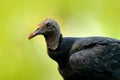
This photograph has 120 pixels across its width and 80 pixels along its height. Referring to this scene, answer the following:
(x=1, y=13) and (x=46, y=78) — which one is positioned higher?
(x=1, y=13)

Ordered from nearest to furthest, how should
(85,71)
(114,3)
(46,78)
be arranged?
(85,71)
(46,78)
(114,3)

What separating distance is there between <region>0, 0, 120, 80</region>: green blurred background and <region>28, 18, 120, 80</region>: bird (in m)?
3.92

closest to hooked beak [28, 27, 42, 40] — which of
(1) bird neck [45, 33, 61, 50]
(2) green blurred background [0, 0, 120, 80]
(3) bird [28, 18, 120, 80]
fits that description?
(3) bird [28, 18, 120, 80]

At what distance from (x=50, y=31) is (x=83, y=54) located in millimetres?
678

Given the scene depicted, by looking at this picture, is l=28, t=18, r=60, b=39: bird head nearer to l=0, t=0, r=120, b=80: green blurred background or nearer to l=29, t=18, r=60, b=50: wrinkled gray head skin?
l=29, t=18, r=60, b=50: wrinkled gray head skin

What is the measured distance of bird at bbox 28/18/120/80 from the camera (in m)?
11.4

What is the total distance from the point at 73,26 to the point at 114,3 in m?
1.05

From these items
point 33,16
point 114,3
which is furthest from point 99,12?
point 33,16

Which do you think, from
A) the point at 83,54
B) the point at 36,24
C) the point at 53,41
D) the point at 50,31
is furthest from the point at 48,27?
the point at 36,24

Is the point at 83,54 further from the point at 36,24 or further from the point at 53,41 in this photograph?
the point at 36,24

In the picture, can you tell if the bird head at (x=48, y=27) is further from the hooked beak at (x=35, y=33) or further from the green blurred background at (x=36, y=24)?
the green blurred background at (x=36, y=24)

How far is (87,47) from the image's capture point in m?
11.6

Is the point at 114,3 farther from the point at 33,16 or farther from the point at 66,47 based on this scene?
the point at 66,47

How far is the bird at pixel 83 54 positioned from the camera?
11.4 m
